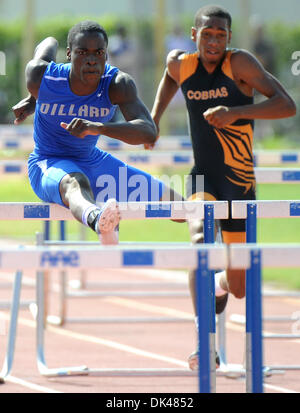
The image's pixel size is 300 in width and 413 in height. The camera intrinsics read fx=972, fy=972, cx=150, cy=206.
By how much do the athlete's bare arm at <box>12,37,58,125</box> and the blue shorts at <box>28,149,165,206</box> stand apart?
0.28m

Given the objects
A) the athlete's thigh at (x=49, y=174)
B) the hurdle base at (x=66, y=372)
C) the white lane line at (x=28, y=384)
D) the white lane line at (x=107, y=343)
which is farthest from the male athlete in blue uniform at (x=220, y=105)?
the white lane line at (x=28, y=384)

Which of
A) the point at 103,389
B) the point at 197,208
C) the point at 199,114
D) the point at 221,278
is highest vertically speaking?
the point at 199,114

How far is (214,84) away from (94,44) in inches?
39.1

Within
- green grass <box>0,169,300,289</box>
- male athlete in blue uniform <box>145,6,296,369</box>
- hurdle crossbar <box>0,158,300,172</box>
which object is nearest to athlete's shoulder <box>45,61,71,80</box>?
male athlete in blue uniform <box>145,6,296,369</box>

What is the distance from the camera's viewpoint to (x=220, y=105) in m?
6.44

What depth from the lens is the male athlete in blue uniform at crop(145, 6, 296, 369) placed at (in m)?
6.31

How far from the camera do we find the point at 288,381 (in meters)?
6.20

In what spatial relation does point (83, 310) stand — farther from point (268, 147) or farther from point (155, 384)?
point (268, 147)

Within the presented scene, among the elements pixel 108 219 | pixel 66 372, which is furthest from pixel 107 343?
pixel 108 219

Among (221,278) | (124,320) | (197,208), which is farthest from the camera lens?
(124,320)

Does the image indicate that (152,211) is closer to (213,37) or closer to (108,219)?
(108,219)

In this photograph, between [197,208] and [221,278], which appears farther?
[221,278]

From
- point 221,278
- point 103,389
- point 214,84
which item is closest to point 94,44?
point 214,84

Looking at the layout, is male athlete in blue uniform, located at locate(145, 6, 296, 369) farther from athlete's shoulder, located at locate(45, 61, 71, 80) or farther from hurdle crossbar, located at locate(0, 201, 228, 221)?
hurdle crossbar, located at locate(0, 201, 228, 221)
